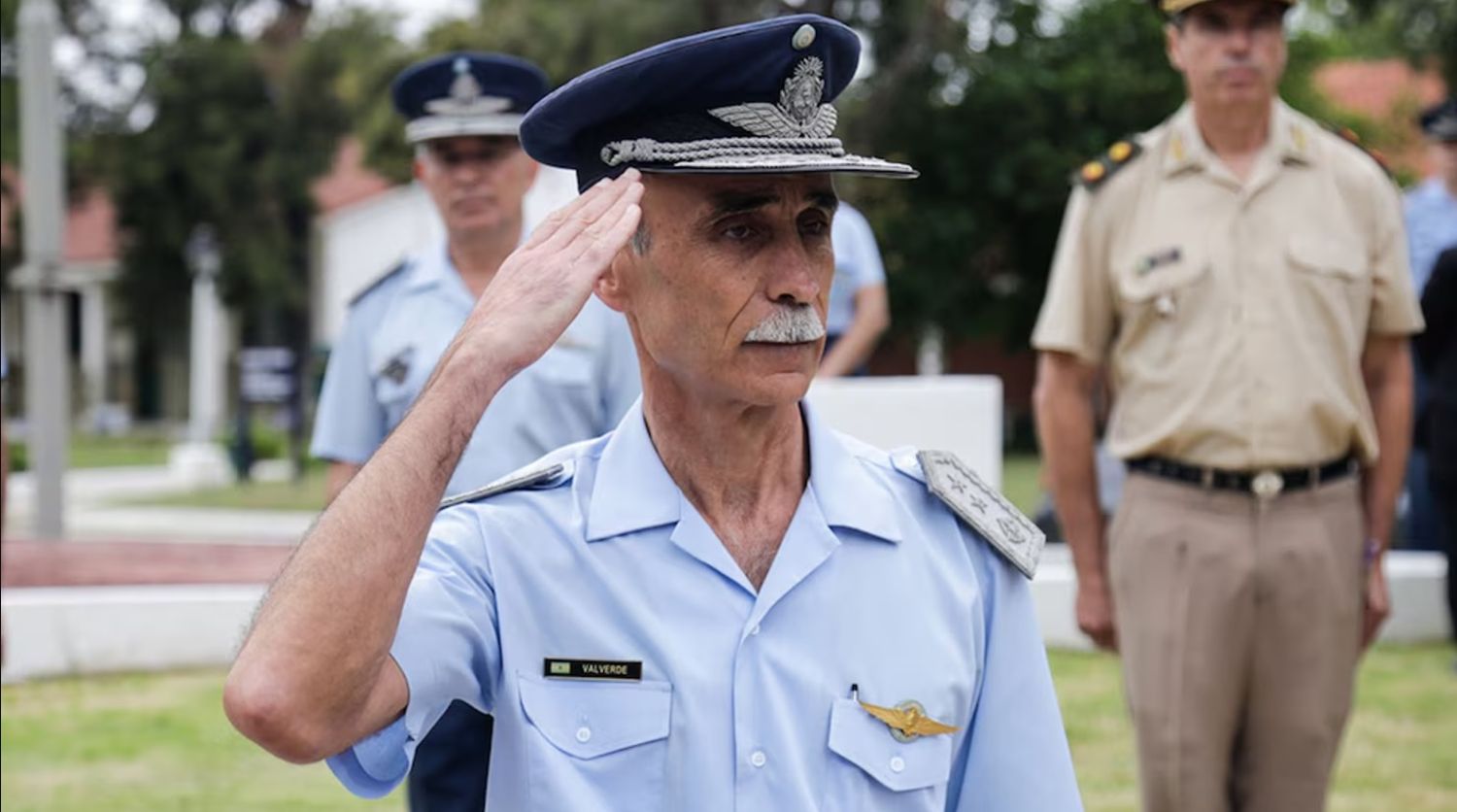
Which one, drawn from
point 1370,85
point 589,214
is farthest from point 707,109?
point 1370,85

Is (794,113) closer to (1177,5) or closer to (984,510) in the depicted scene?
(984,510)

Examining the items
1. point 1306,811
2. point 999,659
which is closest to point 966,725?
point 999,659

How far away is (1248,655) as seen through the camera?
4.91m

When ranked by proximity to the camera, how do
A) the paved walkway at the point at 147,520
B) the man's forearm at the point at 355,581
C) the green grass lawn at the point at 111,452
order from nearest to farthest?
the man's forearm at the point at 355,581 < the paved walkway at the point at 147,520 < the green grass lawn at the point at 111,452

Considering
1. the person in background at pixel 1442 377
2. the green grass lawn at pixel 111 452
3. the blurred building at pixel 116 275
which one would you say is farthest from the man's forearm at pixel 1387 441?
the blurred building at pixel 116 275

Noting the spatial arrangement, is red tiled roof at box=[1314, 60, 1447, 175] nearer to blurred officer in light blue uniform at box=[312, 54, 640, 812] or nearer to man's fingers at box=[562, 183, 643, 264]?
blurred officer in light blue uniform at box=[312, 54, 640, 812]

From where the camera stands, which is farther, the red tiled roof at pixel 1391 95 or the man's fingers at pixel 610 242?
the red tiled roof at pixel 1391 95

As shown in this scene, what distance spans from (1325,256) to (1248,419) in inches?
17.0

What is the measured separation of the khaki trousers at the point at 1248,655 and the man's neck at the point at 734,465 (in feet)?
7.98

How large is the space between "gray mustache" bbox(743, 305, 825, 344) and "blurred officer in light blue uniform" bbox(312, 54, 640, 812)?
235 centimetres

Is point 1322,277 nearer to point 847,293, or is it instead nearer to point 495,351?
point 495,351

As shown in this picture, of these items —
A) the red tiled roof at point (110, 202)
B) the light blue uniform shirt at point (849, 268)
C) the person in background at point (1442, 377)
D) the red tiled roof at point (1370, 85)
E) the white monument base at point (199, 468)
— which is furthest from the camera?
the red tiled roof at point (110, 202)

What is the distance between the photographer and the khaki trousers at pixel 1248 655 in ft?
15.9

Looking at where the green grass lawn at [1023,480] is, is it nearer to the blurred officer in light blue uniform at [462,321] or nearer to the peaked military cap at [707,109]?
Result: the blurred officer in light blue uniform at [462,321]
